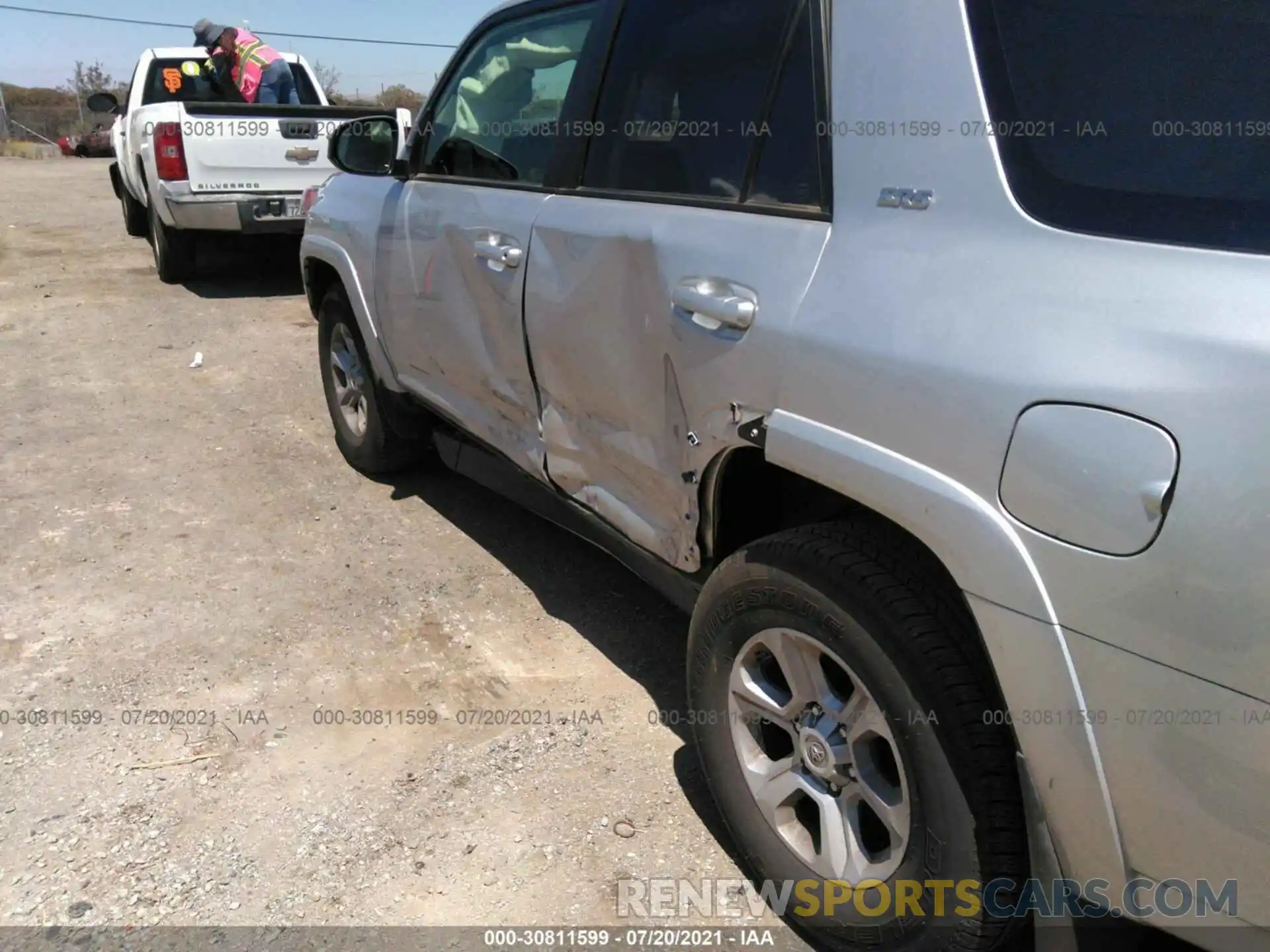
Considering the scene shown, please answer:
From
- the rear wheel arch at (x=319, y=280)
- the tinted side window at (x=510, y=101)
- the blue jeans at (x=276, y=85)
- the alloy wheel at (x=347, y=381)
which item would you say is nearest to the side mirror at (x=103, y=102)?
the blue jeans at (x=276, y=85)

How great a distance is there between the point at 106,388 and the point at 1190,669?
619 cm

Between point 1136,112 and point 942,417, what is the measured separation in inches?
21.7

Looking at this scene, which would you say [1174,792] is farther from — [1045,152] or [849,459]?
[1045,152]

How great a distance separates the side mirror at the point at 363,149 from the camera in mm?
3789

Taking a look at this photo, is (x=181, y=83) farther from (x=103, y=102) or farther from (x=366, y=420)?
(x=366, y=420)

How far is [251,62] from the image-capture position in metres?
9.36

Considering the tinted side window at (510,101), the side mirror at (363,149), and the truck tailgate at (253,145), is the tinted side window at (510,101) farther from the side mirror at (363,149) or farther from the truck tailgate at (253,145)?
the truck tailgate at (253,145)

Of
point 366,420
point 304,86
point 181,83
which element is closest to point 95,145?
point 304,86

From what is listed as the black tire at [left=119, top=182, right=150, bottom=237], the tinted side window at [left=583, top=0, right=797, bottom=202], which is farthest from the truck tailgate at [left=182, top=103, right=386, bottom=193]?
the tinted side window at [left=583, top=0, right=797, bottom=202]

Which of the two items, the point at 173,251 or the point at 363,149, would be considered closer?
the point at 363,149

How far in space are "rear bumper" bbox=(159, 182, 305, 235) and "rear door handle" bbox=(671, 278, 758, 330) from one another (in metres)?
6.61

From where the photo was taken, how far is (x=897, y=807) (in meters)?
1.90

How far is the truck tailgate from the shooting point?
7816 mm

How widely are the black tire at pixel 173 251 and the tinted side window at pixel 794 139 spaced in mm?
7960
